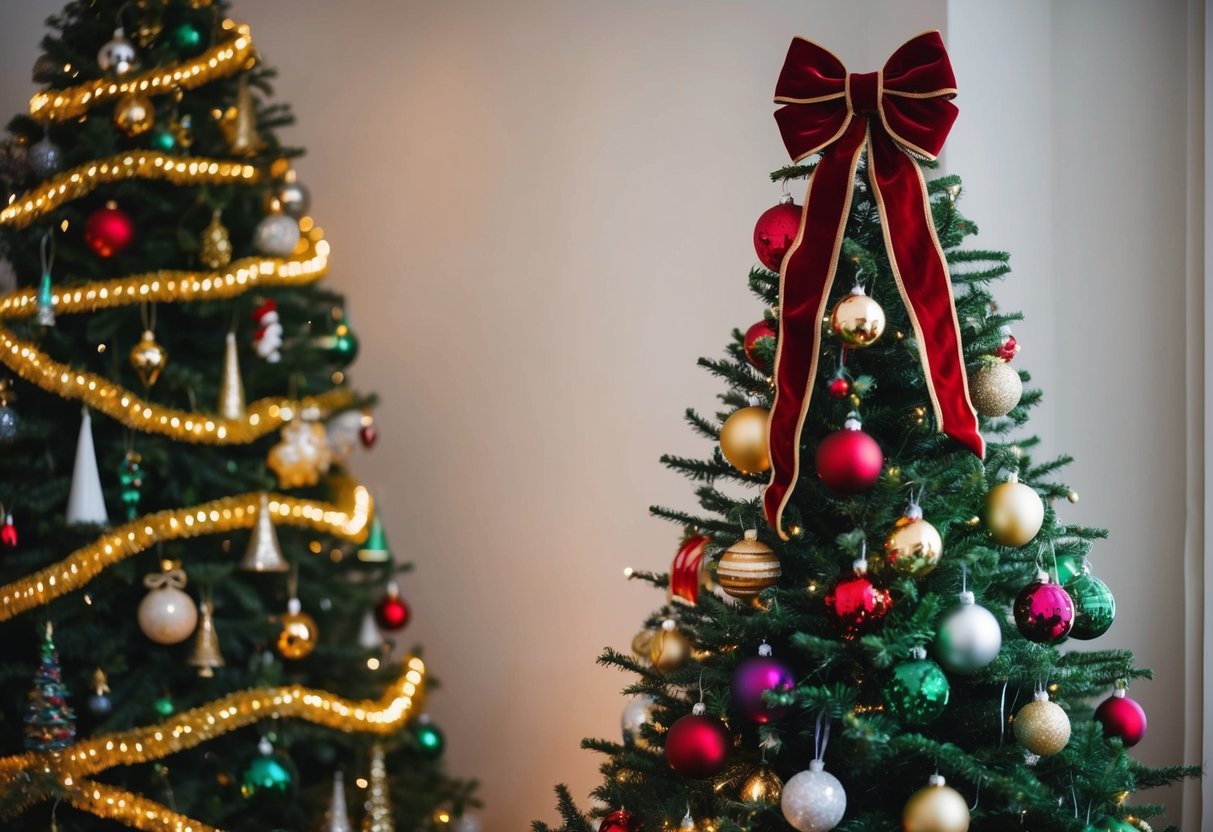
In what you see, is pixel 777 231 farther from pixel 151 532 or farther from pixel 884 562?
pixel 151 532

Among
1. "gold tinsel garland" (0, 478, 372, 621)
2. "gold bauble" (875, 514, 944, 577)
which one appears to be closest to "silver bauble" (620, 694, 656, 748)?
"gold bauble" (875, 514, 944, 577)

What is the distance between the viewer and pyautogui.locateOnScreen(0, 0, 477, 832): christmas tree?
5.92 feet

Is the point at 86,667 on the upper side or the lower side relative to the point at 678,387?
lower

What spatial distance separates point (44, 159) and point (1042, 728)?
6.18ft

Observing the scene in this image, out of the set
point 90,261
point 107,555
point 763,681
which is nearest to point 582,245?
point 90,261

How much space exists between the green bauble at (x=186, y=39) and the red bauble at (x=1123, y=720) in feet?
6.31

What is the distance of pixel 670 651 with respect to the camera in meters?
1.43

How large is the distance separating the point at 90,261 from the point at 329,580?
747 mm

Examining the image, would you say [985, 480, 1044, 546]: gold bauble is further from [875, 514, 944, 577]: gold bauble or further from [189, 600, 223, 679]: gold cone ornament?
[189, 600, 223, 679]: gold cone ornament

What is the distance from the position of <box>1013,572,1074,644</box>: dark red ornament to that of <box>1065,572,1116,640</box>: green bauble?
0.08m

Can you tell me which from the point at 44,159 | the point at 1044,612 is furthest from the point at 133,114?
the point at 1044,612

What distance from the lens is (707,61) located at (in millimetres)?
2285

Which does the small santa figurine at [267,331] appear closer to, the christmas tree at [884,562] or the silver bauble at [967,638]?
the christmas tree at [884,562]

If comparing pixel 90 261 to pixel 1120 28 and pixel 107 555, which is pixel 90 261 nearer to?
pixel 107 555
